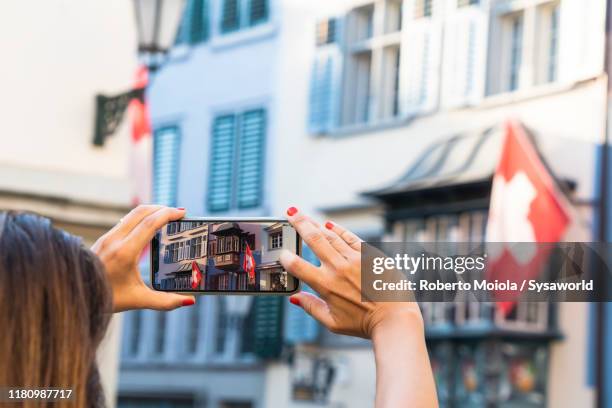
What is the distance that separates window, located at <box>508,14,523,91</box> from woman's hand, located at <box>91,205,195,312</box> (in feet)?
34.2

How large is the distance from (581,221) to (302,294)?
973 cm

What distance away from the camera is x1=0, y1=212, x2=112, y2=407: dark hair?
105 centimetres

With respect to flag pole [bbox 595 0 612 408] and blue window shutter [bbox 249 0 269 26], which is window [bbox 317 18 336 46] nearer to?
blue window shutter [bbox 249 0 269 26]

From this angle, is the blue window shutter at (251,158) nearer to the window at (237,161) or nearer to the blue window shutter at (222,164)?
the window at (237,161)

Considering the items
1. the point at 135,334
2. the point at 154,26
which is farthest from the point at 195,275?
the point at 135,334

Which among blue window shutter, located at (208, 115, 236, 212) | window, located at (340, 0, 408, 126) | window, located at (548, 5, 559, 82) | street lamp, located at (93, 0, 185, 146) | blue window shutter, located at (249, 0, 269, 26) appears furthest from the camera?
blue window shutter, located at (208, 115, 236, 212)

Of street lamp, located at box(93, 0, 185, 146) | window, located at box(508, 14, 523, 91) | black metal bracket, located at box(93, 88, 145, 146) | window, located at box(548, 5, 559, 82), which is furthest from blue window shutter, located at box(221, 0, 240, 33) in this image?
black metal bracket, located at box(93, 88, 145, 146)

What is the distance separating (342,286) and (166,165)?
46.0 ft

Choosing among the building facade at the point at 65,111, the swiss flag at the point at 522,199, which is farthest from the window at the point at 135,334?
the building facade at the point at 65,111

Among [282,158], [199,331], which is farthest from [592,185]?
[199,331]

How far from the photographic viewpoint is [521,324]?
11117 mm

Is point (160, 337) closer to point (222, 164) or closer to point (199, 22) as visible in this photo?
point (222, 164)

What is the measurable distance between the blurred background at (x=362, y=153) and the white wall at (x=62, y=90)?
2161 millimetres

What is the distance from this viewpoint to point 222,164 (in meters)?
14.8
